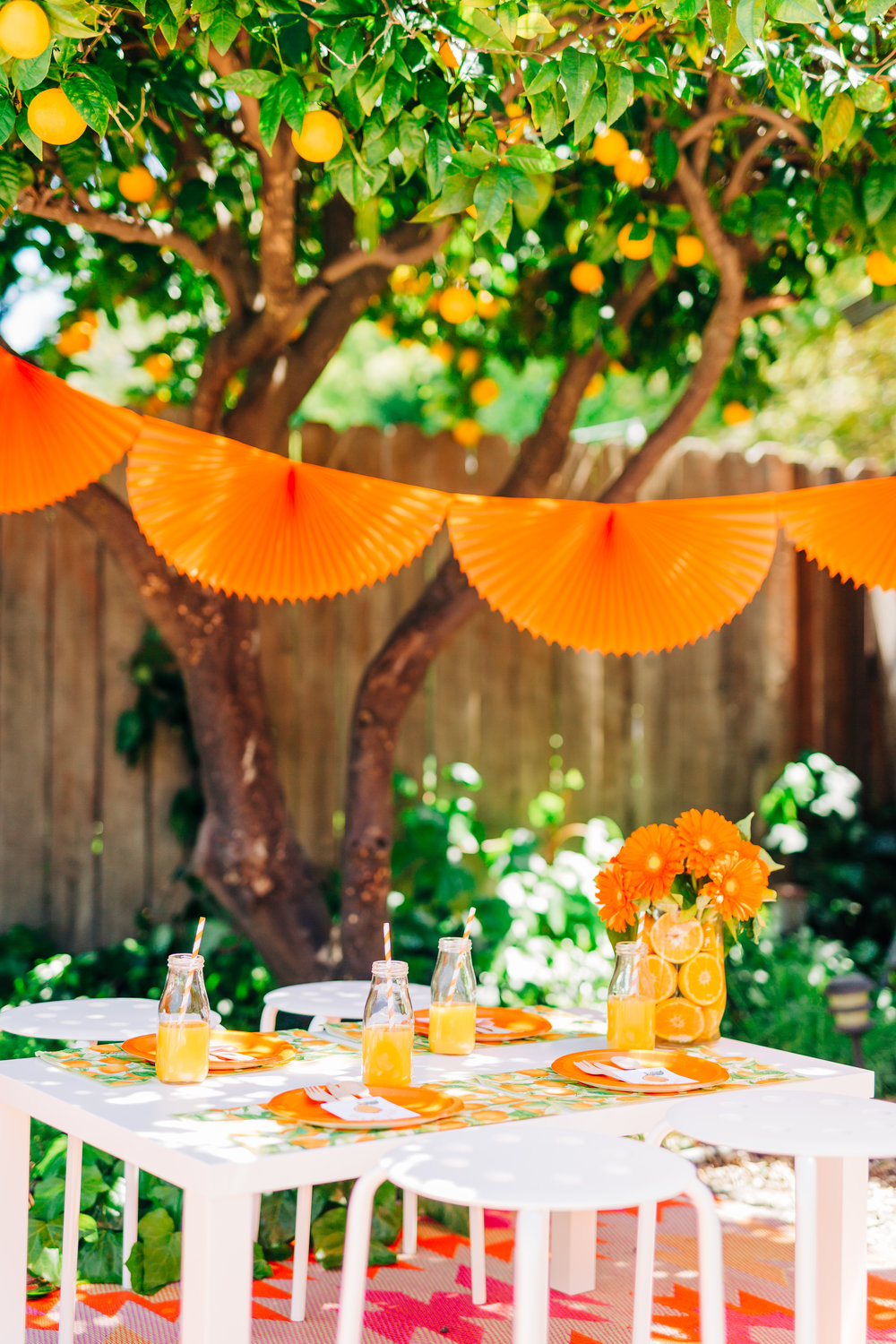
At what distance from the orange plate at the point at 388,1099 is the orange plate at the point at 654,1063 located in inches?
8.3

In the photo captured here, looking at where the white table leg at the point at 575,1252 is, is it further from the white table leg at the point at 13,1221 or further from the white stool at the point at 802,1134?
the white table leg at the point at 13,1221

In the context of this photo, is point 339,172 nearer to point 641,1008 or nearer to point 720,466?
point 641,1008

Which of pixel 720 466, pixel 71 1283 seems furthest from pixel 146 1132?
pixel 720 466

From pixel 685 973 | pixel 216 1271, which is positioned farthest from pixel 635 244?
pixel 216 1271

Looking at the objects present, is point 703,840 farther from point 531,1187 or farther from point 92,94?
point 92,94

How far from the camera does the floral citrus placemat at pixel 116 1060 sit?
185 cm

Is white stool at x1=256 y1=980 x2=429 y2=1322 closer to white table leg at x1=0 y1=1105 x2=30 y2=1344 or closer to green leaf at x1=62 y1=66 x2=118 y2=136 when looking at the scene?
white table leg at x1=0 y1=1105 x2=30 y2=1344

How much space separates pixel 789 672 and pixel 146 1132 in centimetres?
337

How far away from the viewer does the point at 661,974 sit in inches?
84.5

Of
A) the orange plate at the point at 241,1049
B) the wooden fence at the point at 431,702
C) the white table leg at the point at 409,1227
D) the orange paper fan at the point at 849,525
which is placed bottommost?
the white table leg at the point at 409,1227

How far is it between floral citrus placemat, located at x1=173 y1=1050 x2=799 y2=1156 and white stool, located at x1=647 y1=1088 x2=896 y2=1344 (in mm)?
127

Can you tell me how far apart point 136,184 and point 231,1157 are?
1.97 meters

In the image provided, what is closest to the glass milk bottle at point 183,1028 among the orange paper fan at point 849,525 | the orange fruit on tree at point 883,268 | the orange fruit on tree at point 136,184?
the orange paper fan at point 849,525

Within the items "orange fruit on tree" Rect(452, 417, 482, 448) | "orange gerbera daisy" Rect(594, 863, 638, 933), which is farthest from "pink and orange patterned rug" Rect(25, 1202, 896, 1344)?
"orange fruit on tree" Rect(452, 417, 482, 448)
